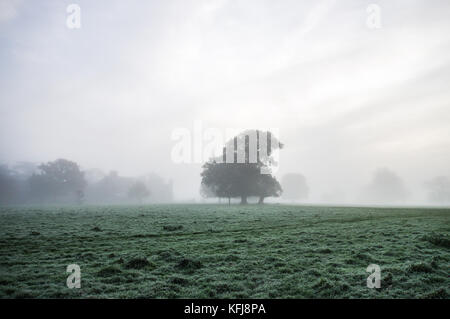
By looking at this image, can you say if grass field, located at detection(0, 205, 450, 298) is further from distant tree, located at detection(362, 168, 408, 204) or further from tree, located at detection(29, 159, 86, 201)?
distant tree, located at detection(362, 168, 408, 204)

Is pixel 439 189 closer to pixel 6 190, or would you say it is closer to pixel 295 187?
pixel 295 187

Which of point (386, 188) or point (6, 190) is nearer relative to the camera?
point (6, 190)

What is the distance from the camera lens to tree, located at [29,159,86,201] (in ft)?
339

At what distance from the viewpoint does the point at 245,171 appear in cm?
6588

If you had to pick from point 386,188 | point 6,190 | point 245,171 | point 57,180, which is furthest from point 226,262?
point 386,188

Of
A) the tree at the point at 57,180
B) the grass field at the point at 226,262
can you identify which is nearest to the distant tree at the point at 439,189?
the grass field at the point at 226,262

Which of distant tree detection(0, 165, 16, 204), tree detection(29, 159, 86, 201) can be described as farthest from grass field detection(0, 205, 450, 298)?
distant tree detection(0, 165, 16, 204)

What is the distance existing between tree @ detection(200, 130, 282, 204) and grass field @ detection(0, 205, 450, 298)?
4585cm

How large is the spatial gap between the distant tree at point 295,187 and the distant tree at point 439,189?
2528 inches

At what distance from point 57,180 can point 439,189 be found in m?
186

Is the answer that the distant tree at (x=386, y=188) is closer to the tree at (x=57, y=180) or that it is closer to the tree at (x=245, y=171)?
the tree at (x=245, y=171)

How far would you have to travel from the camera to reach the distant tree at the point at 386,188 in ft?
485
